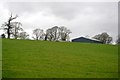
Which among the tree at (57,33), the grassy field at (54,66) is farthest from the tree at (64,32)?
the grassy field at (54,66)

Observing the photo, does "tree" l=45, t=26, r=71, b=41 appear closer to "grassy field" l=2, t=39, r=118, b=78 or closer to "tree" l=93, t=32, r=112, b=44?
"tree" l=93, t=32, r=112, b=44

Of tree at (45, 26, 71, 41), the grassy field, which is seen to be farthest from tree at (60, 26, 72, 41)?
the grassy field

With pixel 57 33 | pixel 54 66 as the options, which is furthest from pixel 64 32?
pixel 54 66

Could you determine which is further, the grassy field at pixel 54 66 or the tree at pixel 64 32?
the tree at pixel 64 32

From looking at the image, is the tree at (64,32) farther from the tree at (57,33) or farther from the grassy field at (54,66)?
the grassy field at (54,66)

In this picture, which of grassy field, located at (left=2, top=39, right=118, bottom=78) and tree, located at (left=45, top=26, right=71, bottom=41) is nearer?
grassy field, located at (left=2, top=39, right=118, bottom=78)

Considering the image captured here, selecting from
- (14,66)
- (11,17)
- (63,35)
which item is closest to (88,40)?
(11,17)

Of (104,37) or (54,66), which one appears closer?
(54,66)

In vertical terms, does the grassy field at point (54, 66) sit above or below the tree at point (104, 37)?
below

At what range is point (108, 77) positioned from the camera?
819cm

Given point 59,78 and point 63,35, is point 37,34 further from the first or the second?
point 59,78

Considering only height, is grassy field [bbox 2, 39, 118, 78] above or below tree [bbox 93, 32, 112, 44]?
below

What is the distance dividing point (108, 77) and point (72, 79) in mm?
1452

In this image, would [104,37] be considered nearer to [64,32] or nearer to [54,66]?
[64,32]
